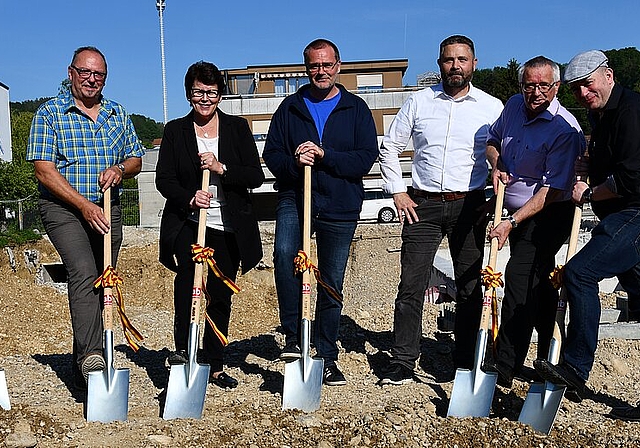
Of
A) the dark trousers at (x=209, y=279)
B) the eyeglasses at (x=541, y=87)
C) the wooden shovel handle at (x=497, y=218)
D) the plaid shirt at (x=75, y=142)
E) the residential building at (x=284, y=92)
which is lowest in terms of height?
the dark trousers at (x=209, y=279)

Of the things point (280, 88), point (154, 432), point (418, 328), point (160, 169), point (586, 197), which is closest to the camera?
point (154, 432)

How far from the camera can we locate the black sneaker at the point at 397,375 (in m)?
5.87

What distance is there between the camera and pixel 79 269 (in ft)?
17.6

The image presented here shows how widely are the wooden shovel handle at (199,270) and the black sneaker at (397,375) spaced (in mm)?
1616

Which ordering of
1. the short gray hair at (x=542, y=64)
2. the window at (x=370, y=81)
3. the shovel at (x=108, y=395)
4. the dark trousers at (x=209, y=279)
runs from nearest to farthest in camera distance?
the shovel at (x=108, y=395), the short gray hair at (x=542, y=64), the dark trousers at (x=209, y=279), the window at (x=370, y=81)

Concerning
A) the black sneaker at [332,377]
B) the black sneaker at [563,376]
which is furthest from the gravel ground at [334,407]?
the black sneaker at [563,376]

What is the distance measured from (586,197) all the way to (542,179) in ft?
1.32

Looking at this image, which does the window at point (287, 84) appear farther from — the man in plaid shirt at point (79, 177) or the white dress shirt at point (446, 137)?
the man in plaid shirt at point (79, 177)

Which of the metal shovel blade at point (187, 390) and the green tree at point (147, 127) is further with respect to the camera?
the green tree at point (147, 127)

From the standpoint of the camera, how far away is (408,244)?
19.2ft

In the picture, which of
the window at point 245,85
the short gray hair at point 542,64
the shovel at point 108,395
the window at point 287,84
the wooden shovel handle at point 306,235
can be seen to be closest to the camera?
the shovel at point 108,395

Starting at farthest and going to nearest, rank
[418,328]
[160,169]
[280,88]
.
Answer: [280,88], [418,328], [160,169]

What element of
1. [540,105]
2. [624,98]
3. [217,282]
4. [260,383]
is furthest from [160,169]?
[624,98]

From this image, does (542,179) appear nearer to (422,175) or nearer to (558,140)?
(558,140)
